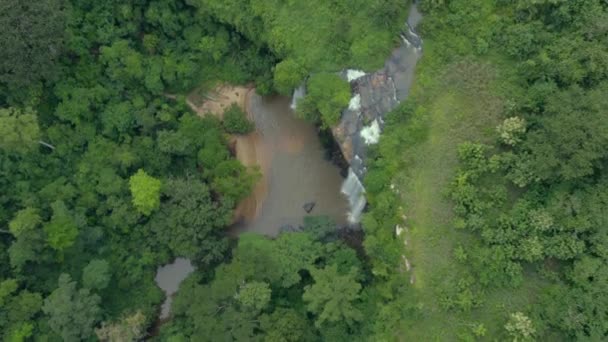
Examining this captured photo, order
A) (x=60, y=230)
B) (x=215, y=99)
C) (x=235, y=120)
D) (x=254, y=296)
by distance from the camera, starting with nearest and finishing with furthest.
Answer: (x=254, y=296), (x=60, y=230), (x=235, y=120), (x=215, y=99)

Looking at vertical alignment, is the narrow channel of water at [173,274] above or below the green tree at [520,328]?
below

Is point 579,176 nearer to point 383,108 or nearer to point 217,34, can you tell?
point 383,108

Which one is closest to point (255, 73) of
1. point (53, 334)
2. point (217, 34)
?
point (217, 34)

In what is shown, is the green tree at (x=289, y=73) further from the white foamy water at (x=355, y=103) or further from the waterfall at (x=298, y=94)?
the white foamy water at (x=355, y=103)

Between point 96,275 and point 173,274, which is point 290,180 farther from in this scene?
point 96,275

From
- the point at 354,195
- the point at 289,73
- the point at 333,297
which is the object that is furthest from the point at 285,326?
the point at 289,73

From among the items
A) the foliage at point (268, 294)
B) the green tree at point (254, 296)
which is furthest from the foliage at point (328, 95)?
the green tree at point (254, 296)

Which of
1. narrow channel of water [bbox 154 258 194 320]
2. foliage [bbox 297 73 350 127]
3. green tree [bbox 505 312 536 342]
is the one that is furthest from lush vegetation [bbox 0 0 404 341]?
green tree [bbox 505 312 536 342]
